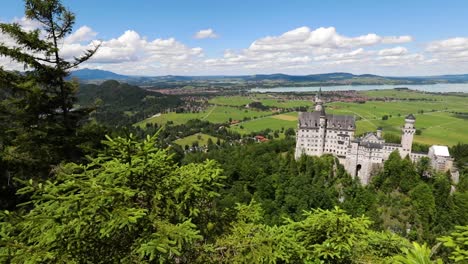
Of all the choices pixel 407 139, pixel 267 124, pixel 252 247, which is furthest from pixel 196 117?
pixel 252 247

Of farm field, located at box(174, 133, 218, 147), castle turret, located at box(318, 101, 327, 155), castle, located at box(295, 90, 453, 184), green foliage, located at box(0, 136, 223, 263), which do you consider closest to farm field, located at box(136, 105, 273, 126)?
farm field, located at box(174, 133, 218, 147)

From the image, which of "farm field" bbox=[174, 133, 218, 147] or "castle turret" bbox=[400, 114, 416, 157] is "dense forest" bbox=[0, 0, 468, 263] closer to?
"castle turret" bbox=[400, 114, 416, 157]

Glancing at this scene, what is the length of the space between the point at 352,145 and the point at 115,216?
70.4 meters

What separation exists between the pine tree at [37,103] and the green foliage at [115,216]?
25.1 feet

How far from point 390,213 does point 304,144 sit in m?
25.2

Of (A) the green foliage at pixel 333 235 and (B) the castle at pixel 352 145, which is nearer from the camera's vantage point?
(A) the green foliage at pixel 333 235

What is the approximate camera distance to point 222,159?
88.1 metres

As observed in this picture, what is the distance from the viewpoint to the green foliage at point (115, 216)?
7.14 metres

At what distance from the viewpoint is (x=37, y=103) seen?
14.8 m

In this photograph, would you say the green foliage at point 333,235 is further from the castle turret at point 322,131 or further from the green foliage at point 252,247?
the castle turret at point 322,131

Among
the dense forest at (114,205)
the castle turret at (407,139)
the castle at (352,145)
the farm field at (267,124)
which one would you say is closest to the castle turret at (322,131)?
the castle at (352,145)

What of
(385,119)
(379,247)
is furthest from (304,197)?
(385,119)

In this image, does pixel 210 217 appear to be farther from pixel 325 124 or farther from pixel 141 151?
pixel 325 124

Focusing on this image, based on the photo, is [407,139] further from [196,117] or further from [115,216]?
[196,117]
